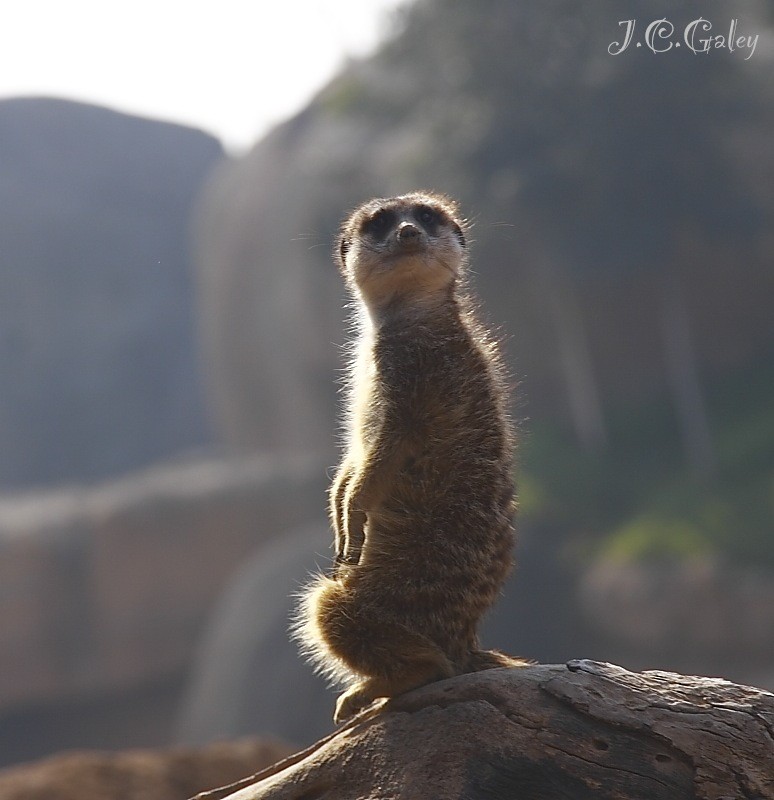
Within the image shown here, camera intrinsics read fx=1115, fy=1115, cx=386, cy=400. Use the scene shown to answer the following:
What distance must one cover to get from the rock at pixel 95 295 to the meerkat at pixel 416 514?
677 inches

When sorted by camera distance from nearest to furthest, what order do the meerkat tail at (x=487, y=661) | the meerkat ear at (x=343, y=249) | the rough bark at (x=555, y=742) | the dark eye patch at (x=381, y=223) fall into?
the rough bark at (x=555, y=742)
the meerkat tail at (x=487, y=661)
the dark eye patch at (x=381, y=223)
the meerkat ear at (x=343, y=249)

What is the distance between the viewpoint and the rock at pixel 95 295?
20.5 m

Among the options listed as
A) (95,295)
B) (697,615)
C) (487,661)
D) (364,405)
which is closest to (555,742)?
(487,661)

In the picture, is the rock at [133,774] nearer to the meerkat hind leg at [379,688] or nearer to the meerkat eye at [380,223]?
the meerkat hind leg at [379,688]

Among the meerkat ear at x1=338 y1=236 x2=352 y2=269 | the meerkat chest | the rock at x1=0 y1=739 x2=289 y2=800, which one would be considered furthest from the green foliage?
the meerkat chest

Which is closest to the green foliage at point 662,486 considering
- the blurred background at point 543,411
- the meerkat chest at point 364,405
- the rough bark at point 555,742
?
the blurred background at point 543,411

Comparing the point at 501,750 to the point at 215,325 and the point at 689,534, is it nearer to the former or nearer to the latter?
the point at 689,534

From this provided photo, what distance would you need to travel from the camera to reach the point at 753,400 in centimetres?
1347

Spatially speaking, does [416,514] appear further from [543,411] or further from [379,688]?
[543,411]

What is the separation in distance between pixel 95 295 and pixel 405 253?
20919 millimetres

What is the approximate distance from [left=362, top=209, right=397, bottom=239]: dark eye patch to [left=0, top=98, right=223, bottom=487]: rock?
16.9 meters

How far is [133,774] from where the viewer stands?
4324 millimetres

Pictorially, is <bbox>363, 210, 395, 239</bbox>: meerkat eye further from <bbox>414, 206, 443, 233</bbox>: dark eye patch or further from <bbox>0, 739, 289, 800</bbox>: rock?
<bbox>0, 739, 289, 800</bbox>: rock

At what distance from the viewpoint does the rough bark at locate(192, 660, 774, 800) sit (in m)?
2.04
